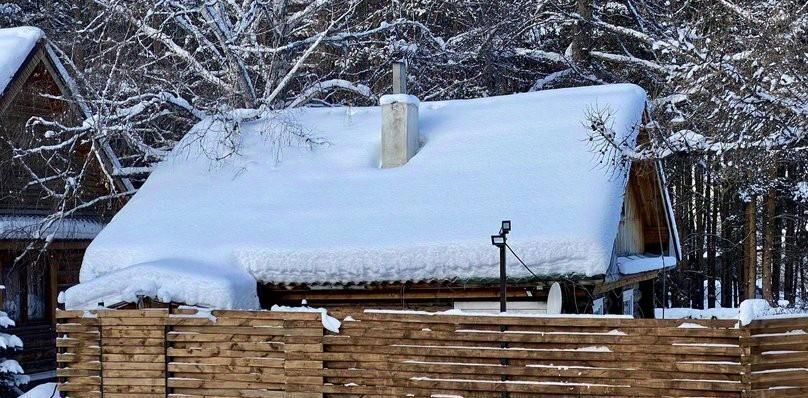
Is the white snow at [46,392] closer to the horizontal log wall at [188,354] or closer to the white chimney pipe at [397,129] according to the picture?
the horizontal log wall at [188,354]

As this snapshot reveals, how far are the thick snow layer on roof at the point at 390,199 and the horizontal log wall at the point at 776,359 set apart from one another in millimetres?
2818

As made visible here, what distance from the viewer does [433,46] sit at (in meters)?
22.9

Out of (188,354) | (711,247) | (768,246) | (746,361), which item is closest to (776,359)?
(746,361)

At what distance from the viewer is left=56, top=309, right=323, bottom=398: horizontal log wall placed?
1029 centimetres

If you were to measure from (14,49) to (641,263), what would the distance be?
11982 millimetres

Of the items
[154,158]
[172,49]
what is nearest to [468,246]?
[154,158]

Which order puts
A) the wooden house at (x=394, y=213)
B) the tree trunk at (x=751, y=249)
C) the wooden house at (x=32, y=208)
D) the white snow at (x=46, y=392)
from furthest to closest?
the tree trunk at (x=751, y=249) < the wooden house at (x=32, y=208) < the white snow at (x=46, y=392) < the wooden house at (x=394, y=213)

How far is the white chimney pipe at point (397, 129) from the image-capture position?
14844 mm

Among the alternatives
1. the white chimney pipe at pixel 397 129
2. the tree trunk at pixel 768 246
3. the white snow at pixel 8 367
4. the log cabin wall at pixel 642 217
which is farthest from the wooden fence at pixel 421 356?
the tree trunk at pixel 768 246

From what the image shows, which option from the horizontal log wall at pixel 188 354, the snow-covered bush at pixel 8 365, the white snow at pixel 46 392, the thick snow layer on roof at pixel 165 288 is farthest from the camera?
the snow-covered bush at pixel 8 365

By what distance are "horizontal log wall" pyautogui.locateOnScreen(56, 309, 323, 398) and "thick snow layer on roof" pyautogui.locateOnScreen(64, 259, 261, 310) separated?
0.63m

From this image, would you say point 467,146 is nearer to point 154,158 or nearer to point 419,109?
point 419,109

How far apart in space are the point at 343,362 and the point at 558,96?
749 centimetres

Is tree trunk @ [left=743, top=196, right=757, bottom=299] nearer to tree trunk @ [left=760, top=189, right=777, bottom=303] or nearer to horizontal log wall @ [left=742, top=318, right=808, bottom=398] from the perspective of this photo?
tree trunk @ [left=760, top=189, right=777, bottom=303]
